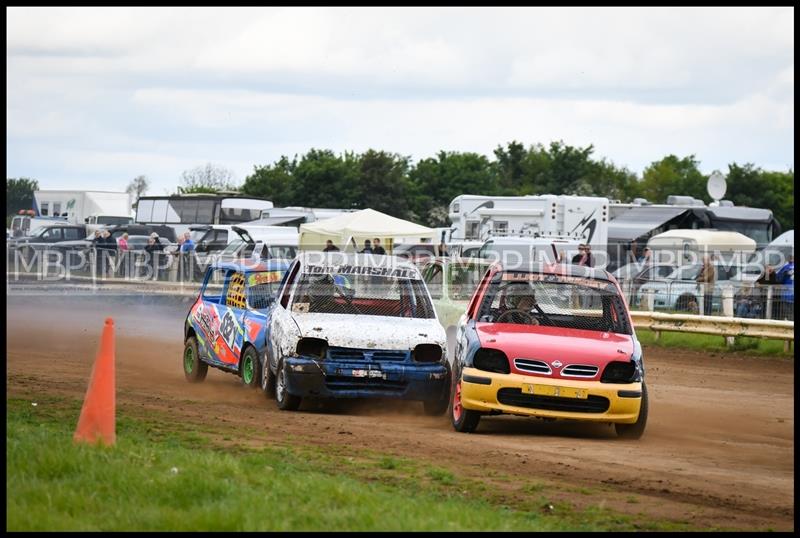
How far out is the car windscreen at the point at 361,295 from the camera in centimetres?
1416

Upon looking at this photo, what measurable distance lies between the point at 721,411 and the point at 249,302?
18.4ft

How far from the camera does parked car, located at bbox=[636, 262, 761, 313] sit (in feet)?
79.2

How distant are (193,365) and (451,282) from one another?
7326mm

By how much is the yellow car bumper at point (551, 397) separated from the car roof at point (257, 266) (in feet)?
15.4

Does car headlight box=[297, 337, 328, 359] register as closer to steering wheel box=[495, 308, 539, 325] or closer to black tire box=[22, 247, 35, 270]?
steering wheel box=[495, 308, 539, 325]

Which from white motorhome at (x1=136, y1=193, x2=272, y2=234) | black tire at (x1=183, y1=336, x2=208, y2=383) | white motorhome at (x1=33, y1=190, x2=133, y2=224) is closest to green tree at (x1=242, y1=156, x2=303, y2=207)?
white motorhome at (x1=33, y1=190, x2=133, y2=224)

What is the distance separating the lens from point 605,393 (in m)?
12.1

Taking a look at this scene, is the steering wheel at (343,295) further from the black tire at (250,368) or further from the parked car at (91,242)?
the parked car at (91,242)

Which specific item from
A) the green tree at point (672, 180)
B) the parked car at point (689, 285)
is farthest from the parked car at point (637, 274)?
the green tree at point (672, 180)

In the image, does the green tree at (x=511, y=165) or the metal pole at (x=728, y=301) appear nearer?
the metal pole at (x=728, y=301)

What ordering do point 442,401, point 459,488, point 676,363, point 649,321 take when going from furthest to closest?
point 649,321 < point 676,363 < point 442,401 < point 459,488

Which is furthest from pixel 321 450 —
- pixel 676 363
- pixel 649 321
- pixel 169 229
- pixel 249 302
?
pixel 169 229

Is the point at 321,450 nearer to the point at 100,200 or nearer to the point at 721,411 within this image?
the point at 721,411

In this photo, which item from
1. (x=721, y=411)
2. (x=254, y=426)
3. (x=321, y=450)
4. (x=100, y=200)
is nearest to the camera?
(x=321, y=450)
